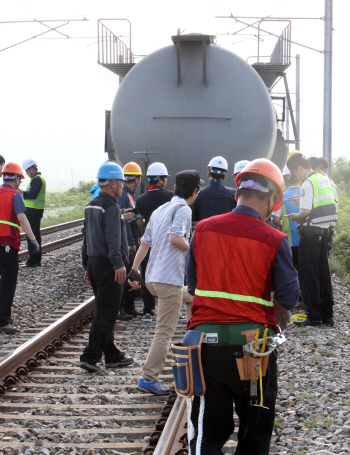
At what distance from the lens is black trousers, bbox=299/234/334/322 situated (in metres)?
6.48

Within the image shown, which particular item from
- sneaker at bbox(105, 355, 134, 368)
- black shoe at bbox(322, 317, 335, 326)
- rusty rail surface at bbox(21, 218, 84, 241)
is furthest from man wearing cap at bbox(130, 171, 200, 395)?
rusty rail surface at bbox(21, 218, 84, 241)

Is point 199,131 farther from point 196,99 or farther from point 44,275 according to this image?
point 44,275

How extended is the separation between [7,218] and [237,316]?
484 centimetres

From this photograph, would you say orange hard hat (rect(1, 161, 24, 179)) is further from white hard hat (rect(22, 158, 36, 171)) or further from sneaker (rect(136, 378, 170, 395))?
white hard hat (rect(22, 158, 36, 171))

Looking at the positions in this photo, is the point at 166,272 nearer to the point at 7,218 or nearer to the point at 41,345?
the point at 41,345

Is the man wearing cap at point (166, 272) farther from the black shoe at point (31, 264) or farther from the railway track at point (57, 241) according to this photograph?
the railway track at point (57, 241)

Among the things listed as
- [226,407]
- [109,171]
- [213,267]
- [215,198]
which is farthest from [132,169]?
[226,407]

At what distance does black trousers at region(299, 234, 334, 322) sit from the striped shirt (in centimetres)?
237

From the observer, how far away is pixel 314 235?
6488mm

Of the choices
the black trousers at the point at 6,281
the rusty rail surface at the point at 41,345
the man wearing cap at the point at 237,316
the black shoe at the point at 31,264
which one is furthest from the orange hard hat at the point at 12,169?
the man wearing cap at the point at 237,316

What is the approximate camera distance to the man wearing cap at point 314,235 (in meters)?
6.35

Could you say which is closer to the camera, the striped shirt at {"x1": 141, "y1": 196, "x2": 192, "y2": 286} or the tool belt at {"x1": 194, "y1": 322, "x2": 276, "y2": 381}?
the tool belt at {"x1": 194, "y1": 322, "x2": 276, "y2": 381}

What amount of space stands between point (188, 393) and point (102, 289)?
267 cm

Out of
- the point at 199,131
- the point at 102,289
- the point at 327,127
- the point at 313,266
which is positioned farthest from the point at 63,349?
the point at 327,127
